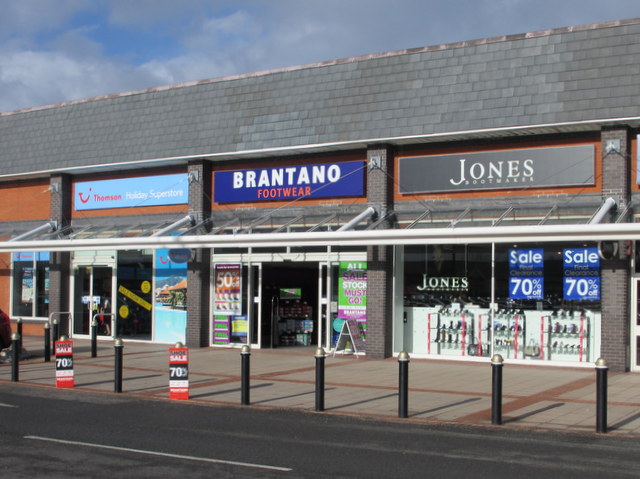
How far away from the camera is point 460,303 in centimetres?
1853

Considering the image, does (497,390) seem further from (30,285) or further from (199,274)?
(30,285)

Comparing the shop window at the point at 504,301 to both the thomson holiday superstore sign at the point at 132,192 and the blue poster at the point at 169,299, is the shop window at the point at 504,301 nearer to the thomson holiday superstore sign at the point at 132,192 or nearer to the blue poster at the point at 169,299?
the blue poster at the point at 169,299

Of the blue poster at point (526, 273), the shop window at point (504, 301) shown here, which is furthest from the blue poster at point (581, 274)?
the blue poster at point (526, 273)

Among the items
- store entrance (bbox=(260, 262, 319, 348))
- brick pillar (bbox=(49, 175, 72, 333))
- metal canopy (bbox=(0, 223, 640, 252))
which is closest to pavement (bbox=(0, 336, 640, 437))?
store entrance (bbox=(260, 262, 319, 348))

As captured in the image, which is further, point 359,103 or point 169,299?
point 169,299

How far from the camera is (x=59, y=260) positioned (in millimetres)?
24453

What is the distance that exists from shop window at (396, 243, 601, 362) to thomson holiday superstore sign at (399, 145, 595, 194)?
1.41 metres

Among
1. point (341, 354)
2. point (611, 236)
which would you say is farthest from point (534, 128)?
point (341, 354)

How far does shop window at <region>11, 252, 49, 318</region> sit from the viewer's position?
25.2m

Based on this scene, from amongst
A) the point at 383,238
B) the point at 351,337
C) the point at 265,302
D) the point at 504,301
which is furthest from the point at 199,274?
the point at 504,301

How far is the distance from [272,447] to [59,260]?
56.3 feet

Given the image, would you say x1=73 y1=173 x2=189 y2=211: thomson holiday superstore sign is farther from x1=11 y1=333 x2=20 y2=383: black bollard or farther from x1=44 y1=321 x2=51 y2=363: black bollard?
x1=11 y1=333 x2=20 y2=383: black bollard

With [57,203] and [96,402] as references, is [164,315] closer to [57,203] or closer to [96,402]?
[57,203]

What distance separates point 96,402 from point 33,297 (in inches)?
546
